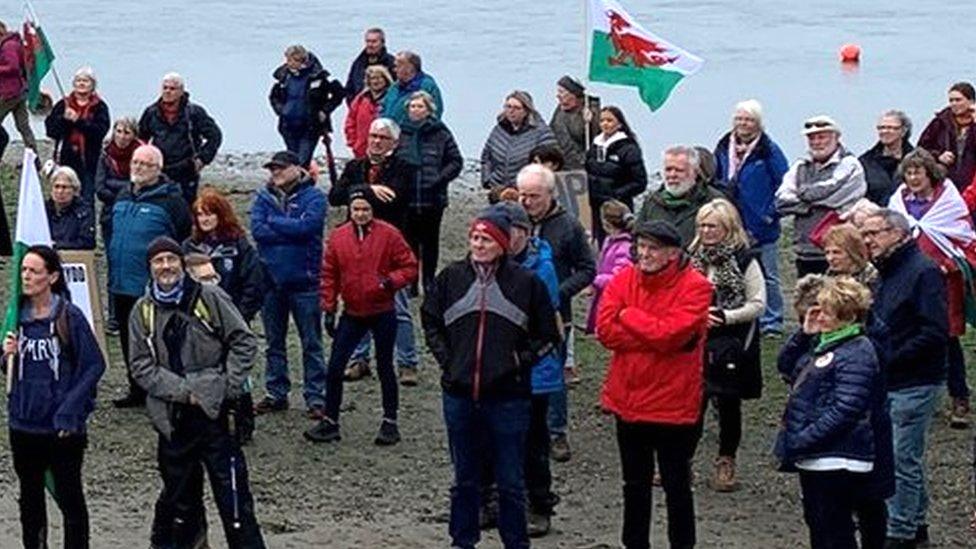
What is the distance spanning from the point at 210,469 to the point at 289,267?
2.76 meters

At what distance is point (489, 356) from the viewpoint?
29.8 ft

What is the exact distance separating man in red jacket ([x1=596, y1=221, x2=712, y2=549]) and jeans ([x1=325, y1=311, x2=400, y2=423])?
7.77 ft

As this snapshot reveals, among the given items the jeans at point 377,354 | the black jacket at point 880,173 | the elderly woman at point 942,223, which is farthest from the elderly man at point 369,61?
the elderly woman at point 942,223

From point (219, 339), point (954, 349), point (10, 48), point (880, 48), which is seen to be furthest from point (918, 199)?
point (880, 48)

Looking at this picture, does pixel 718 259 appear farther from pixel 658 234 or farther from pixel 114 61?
pixel 114 61

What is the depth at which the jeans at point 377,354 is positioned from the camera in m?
11.5

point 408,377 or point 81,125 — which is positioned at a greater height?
point 81,125

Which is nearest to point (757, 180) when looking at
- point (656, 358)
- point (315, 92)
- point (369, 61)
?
point (656, 358)

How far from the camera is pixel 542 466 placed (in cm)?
993

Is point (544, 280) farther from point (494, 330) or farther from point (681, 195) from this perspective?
point (681, 195)

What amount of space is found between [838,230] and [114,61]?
78.7 feet

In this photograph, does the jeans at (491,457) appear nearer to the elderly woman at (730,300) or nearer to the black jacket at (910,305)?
the elderly woman at (730,300)

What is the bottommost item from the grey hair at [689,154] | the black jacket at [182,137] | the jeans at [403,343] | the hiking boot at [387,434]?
the hiking boot at [387,434]

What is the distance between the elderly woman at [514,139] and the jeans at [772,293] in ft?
5.29
